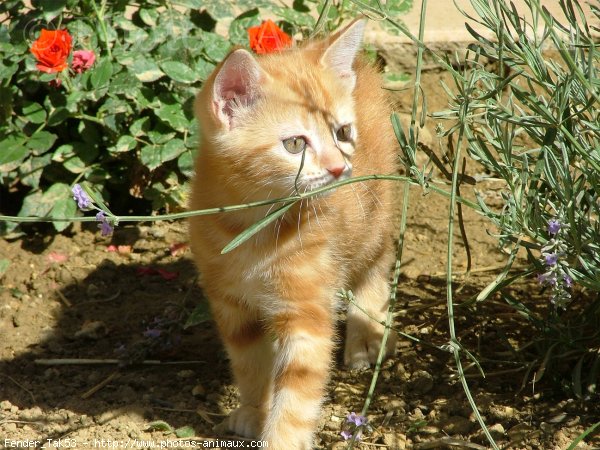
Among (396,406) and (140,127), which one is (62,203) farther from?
(396,406)

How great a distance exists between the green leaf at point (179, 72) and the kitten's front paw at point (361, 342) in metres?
1.21

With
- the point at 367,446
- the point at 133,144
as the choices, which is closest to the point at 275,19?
the point at 133,144

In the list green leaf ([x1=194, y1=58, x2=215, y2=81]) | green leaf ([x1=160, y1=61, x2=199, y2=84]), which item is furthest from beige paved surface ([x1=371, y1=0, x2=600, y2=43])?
green leaf ([x1=160, y1=61, x2=199, y2=84])

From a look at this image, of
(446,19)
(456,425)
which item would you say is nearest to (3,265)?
(456,425)

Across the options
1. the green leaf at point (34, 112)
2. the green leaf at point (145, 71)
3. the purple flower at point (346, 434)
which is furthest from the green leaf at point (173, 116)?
the purple flower at point (346, 434)

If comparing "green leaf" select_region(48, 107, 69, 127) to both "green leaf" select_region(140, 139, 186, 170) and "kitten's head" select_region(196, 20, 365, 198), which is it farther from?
"kitten's head" select_region(196, 20, 365, 198)

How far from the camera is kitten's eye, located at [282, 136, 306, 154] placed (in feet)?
8.22

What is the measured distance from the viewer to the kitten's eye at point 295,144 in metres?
2.51

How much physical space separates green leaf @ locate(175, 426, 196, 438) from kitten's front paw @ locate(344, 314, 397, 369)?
78cm

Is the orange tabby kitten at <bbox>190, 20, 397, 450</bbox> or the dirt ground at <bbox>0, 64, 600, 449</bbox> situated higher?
the orange tabby kitten at <bbox>190, 20, 397, 450</bbox>

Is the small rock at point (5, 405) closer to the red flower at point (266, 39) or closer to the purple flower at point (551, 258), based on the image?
the red flower at point (266, 39)

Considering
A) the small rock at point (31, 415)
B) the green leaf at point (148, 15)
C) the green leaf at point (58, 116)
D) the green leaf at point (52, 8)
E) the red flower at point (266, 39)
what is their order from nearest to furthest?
the small rock at point (31, 415) → the red flower at point (266, 39) → the green leaf at point (52, 8) → the green leaf at point (58, 116) → the green leaf at point (148, 15)

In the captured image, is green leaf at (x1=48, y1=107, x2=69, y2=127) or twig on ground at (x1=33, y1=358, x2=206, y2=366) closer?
twig on ground at (x1=33, y1=358, x2=206, y2=366)

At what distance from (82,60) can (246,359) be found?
60.3 inches
